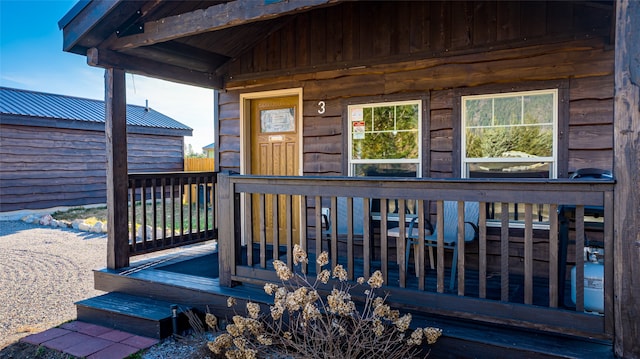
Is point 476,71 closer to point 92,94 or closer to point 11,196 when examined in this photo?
point 11,196

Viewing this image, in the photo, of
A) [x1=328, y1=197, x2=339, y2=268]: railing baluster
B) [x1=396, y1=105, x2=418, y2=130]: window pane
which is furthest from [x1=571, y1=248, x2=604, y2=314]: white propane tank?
[x1=396, y1=105, x2=418, y2=130]: window pane

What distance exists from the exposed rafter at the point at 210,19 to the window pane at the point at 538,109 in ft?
6.67

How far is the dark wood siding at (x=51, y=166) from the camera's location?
11.0 meters

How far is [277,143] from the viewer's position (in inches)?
213

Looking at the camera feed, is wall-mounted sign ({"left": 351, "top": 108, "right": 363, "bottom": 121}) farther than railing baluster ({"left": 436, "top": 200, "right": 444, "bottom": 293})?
Yes

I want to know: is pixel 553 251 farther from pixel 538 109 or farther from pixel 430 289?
pixel 538 109

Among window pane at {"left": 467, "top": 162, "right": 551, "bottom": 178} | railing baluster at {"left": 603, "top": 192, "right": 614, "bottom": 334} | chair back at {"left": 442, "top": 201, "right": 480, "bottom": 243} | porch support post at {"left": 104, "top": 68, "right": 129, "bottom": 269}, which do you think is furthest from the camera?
porch support post at {"left": 104, "top": 68, "right": 129, "bottom": 269}

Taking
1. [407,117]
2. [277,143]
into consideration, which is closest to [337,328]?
[407,117]

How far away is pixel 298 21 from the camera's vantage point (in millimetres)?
5004

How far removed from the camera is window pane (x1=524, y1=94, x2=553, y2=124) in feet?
12.4

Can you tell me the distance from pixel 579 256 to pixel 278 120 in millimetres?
3751

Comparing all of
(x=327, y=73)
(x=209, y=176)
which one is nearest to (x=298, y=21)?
(x=327, y=73)

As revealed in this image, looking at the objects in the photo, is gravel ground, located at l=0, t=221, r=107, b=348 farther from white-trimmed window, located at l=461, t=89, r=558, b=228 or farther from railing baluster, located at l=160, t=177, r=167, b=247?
white-trimmed window, located at l=461, t=89, r=558, b=228

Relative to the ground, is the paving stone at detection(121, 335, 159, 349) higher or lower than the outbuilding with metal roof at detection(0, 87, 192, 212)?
lower
